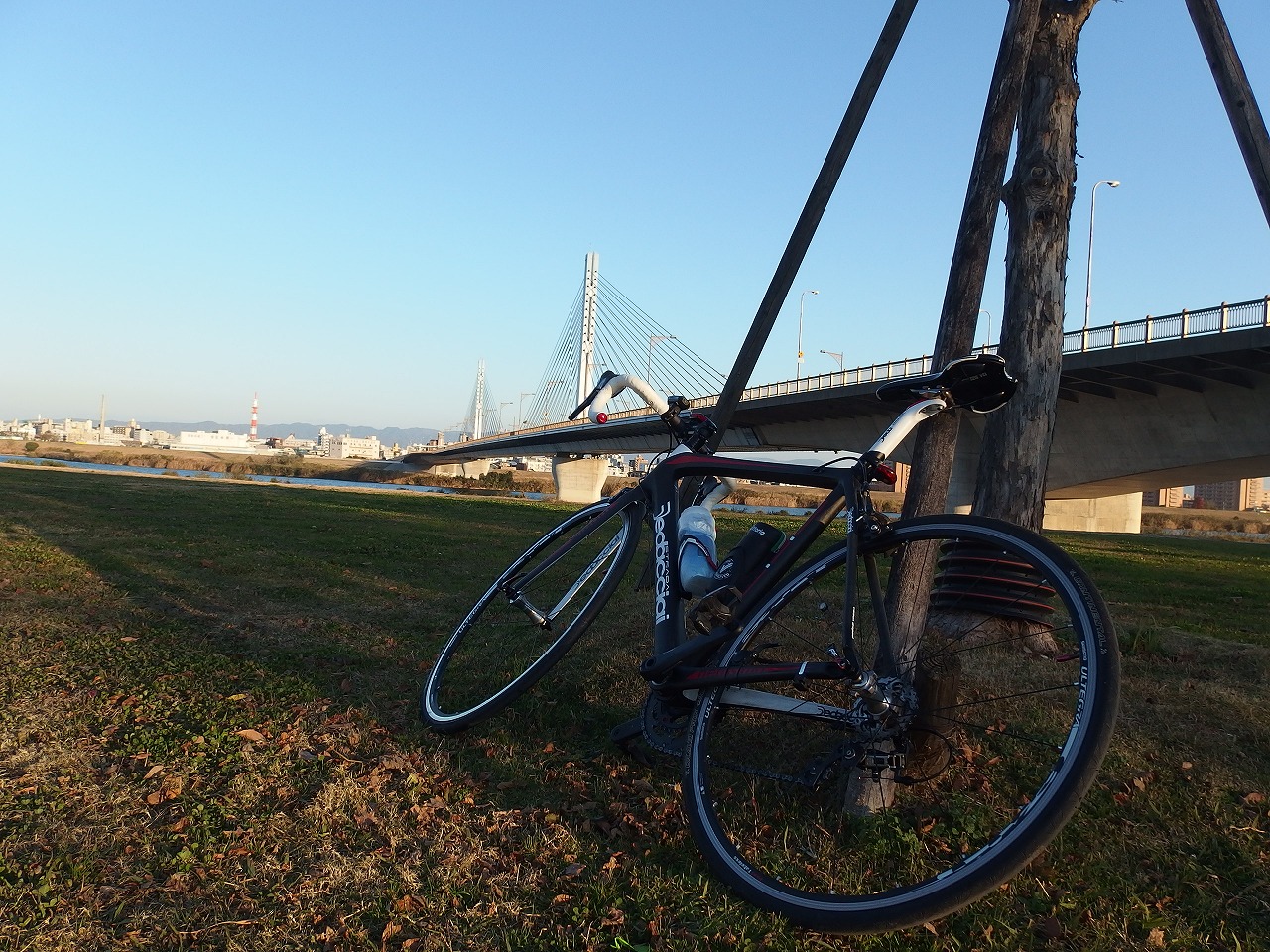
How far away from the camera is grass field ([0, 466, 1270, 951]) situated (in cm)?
239

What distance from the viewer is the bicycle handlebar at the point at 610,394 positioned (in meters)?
4.26

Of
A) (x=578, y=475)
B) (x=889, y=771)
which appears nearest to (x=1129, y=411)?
(x=889, y=771)

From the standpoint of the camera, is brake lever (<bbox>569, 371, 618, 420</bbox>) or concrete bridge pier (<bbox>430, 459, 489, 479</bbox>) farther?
concrete bridge pier (<bbox>430, 459, 489, 479</bbox>)

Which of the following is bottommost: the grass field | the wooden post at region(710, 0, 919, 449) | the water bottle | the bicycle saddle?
the grass field

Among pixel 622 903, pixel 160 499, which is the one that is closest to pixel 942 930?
pixel 622 903

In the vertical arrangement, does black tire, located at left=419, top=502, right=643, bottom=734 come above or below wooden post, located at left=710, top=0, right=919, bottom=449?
below

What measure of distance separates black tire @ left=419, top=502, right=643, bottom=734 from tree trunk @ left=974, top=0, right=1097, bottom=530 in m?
2.90

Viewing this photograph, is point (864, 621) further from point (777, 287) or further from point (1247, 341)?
point (1247, 341)

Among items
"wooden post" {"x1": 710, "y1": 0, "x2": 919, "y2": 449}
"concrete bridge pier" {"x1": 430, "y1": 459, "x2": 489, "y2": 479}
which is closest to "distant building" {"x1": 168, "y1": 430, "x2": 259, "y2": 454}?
"concrete bridge pier" {"x1": 430, "y1": 459, "x2": 489, "y2": 479}

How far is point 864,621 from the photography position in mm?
3002

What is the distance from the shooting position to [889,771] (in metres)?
2.93

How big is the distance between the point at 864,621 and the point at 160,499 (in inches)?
677

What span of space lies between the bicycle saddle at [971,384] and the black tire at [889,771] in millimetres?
533

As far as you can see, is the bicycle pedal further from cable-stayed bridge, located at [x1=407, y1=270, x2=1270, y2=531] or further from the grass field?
cable-stayed bridge, located at [x1=407, y1=270, x2=1270, y2=531]
